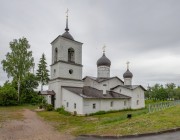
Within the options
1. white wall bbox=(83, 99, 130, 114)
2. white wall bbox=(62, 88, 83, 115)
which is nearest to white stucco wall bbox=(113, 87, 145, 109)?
white wall bbox=(83, 99, 130, 114)

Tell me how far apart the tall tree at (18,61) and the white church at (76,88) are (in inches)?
407

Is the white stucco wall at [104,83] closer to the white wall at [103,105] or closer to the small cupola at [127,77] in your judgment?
the small cupola at [127,77]

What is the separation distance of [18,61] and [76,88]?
1587 cm

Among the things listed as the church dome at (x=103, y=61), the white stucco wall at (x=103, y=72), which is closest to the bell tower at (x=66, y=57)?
the church dome at (x=103, y=61)

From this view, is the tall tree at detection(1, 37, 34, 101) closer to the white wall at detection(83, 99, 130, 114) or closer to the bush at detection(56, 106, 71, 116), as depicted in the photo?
the bush at detection(56, 106, 71, 116)

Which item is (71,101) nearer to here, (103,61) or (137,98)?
(103,61)

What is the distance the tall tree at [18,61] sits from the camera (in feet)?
117

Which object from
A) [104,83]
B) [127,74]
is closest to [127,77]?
[127,74]

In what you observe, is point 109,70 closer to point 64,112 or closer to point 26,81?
point 64,112

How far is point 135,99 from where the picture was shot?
1350 inches

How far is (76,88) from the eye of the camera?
2797 centimetres

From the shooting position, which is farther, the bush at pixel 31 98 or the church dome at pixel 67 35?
the bush at pixel 31 98

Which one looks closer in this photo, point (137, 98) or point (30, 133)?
point (30, 133)

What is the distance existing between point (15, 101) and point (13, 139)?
28.2 meters
